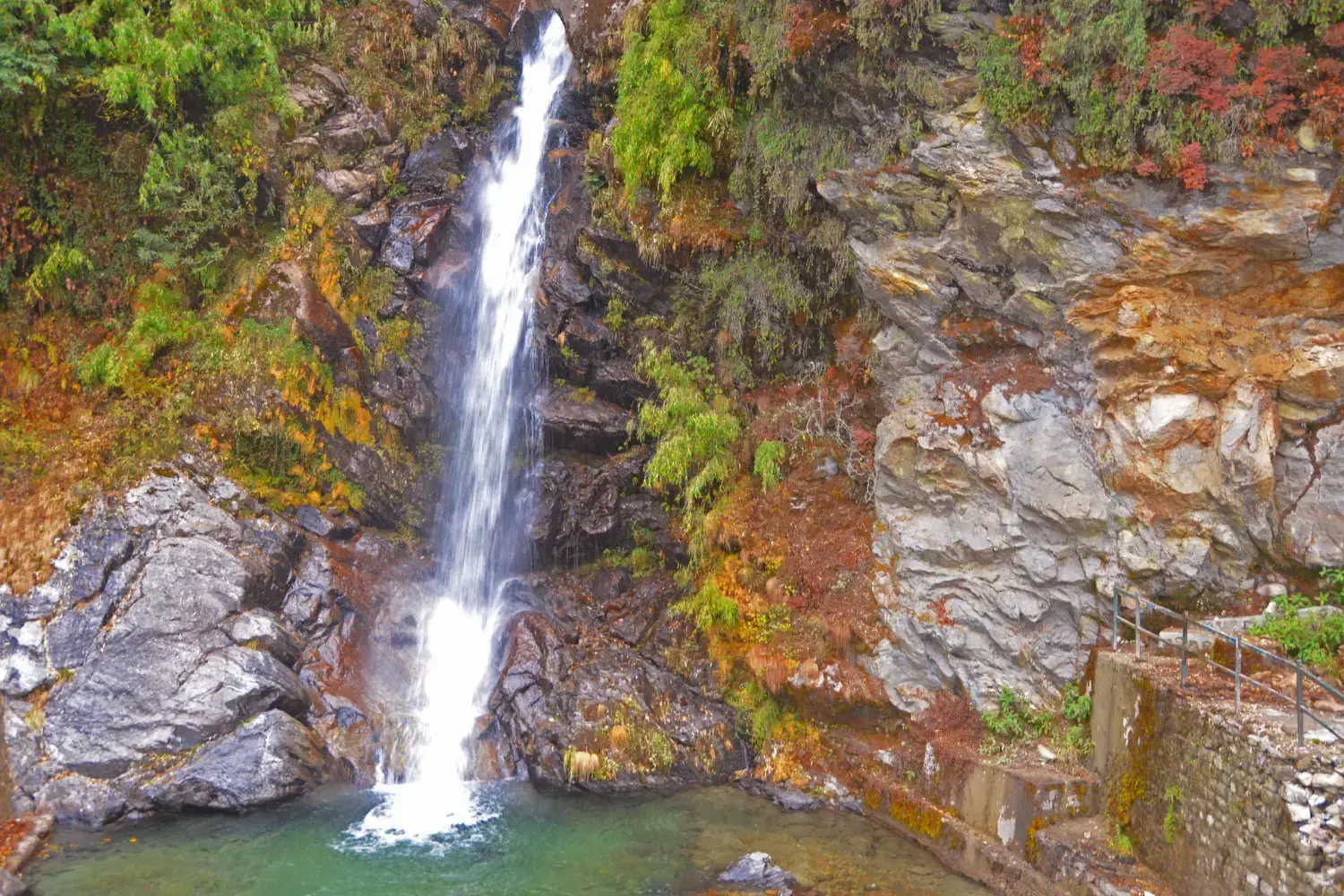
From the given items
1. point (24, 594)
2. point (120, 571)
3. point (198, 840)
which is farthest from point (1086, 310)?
point (24, 594)

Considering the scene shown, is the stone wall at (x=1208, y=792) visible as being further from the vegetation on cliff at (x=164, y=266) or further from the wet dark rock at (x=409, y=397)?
the vegetation on cliff at (x=164, y=266)

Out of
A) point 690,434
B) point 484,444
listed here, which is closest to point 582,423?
point 484,444

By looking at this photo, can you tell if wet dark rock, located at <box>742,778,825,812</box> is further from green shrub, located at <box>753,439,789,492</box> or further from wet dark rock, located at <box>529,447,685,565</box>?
wet dark rock, located at <box>529,447,685,565</box>

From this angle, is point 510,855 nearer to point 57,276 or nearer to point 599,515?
point 599,515

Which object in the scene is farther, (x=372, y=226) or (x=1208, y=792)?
(x=372, y=226)

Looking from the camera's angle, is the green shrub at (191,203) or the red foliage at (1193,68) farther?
the green shrub at (191,203)

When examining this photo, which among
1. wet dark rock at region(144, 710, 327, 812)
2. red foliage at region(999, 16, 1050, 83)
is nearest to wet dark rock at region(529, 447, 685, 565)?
wet dark rock at region(144, 710, 327, 812)

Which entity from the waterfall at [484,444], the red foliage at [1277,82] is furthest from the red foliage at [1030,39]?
the waterfall at [484,444]
